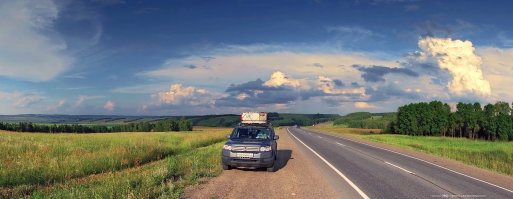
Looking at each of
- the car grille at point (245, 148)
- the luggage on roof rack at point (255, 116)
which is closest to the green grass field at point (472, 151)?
the car grille at point (245, 148)

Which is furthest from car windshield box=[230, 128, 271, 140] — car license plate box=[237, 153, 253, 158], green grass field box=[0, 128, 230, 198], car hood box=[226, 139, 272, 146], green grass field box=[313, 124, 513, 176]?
green grass field box=[313, 124, 513, 176]

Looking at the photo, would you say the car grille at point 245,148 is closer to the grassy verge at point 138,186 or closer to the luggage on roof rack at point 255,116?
the grassy verge at point 138,186

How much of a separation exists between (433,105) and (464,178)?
103606mm

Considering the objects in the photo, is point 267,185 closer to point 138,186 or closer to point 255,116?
point 138,186

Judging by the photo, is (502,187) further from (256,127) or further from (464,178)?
(256,127)

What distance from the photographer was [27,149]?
812 inches

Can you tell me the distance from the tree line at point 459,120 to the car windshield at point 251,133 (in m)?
99.7

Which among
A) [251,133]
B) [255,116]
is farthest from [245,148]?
[255,116]

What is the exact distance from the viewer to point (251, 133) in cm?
1748

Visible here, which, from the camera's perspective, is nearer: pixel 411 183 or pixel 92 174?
pixel 411 183

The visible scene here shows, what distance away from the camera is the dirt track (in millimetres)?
11102

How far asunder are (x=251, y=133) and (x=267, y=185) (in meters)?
4.84

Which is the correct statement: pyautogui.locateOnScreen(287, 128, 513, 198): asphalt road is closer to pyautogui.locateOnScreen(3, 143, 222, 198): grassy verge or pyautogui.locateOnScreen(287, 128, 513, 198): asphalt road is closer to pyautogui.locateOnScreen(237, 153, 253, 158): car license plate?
pyautogui.locateOnScreen(237, 153, 253, 158): car license plate

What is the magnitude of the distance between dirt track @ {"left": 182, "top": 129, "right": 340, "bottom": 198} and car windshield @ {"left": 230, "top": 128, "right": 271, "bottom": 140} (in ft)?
4.84
